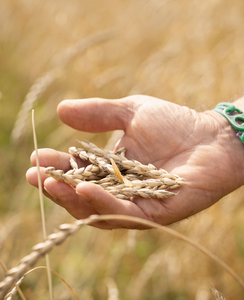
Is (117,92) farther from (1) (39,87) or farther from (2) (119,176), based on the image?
(2) (119,176)

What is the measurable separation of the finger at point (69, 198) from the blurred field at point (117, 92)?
0.50 metres

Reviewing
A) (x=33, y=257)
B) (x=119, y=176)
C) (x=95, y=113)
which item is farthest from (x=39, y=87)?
(x=33, y=257)

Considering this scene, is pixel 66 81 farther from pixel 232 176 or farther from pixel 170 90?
pixel 232 176

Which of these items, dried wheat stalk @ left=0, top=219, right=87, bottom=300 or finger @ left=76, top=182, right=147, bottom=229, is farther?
finger @ left=76, top=182, right=147, bottom=229

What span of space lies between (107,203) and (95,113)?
34.5 inches

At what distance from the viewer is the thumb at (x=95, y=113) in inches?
80.0

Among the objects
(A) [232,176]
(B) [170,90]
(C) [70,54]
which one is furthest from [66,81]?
(A) [232,176]

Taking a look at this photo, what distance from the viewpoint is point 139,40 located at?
407 cm

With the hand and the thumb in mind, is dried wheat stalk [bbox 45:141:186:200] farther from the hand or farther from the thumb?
the thumb

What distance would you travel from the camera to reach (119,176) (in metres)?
1.66

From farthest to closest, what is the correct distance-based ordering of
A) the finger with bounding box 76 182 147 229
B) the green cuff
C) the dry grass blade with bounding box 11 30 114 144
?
1. the dry grass blade with bounding box 11 30 114 144
2. the green cuff
3. the finger with bounding box 76 182 147 229

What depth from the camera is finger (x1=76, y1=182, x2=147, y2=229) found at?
1327 millimetres

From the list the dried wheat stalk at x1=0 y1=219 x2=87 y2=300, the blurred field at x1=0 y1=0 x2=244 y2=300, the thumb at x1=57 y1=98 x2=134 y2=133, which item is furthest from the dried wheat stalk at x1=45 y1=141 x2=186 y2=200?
the dried wheat stalk at x1=0 y1=219 x2=87 y2=300

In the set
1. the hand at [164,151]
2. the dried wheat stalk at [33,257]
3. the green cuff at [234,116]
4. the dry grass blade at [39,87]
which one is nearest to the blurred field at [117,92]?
the dry grass blade at [39,87]
